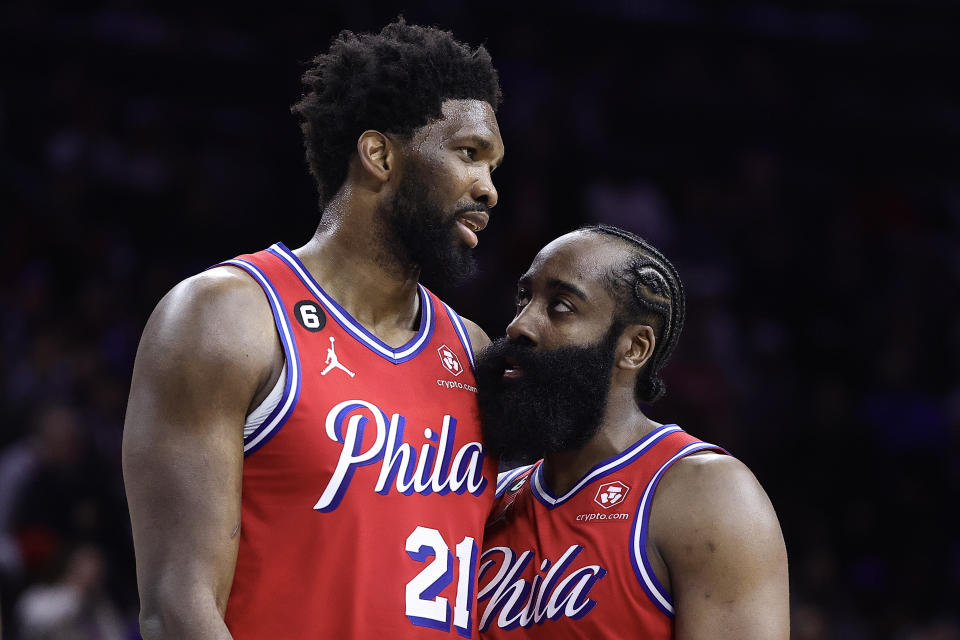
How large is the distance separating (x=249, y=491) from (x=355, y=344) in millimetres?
488

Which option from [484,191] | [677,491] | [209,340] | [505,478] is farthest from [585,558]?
[209,340]

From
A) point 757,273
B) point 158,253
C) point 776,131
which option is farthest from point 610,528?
point 776,131

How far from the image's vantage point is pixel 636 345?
3.52 meters

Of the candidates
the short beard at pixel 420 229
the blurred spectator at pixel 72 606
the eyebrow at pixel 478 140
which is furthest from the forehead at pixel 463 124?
the blurred spectator at pixel 72 606

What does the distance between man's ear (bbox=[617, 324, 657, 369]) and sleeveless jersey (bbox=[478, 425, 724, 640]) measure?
0.22 metres

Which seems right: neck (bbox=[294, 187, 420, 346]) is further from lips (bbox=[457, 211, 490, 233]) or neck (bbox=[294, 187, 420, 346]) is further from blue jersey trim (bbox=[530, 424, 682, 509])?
blue jersey trim (bbox=[530, 424, 682, 509])

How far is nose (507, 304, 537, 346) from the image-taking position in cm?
343

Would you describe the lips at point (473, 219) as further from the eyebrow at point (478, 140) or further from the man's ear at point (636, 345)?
the man's ear at point (636, 345)

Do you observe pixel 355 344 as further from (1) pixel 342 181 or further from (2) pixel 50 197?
(2) pixel 50 197

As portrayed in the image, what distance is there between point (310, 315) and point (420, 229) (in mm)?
413

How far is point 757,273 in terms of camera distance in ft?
31.0

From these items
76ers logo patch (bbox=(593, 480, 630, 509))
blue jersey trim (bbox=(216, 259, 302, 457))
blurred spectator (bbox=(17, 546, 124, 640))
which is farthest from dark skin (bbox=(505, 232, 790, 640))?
blurred spectator (bbox=(17, 546, 124, 640))

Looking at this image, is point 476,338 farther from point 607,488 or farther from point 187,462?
point 187,462

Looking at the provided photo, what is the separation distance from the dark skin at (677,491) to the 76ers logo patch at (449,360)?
0.51 feet
